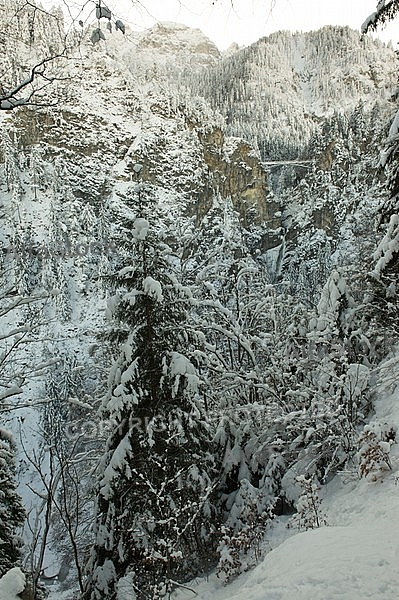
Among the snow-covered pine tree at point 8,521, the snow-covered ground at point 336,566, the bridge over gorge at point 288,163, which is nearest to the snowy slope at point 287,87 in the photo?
the bridge over gorge at point 288,163

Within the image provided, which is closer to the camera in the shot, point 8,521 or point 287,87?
point 8,521

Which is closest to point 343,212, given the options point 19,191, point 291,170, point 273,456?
point 291,170

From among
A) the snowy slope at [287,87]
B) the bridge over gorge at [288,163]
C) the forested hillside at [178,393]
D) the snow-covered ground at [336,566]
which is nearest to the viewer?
the snow-covered ground at [336,566]

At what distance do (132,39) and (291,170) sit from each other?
137m

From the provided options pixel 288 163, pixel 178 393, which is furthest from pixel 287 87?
pixel 178 393

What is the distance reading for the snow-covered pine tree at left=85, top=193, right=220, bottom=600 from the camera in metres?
7.87

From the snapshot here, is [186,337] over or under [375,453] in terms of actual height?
over

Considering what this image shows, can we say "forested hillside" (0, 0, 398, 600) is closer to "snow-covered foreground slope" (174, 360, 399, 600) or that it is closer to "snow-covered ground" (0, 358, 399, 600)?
"snow-covered ground" (0, 358, 399, 600)

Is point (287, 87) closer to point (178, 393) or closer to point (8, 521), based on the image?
point (178, 393)

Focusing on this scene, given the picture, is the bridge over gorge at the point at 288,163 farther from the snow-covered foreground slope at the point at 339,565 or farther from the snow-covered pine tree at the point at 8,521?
the snow-covered foreground slope at the point at 339,565

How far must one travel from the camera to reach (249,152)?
139m

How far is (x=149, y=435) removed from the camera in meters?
8.00

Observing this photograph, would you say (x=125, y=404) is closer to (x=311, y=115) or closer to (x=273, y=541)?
(x=273, y=541)

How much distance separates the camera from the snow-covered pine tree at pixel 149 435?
7871 mm
